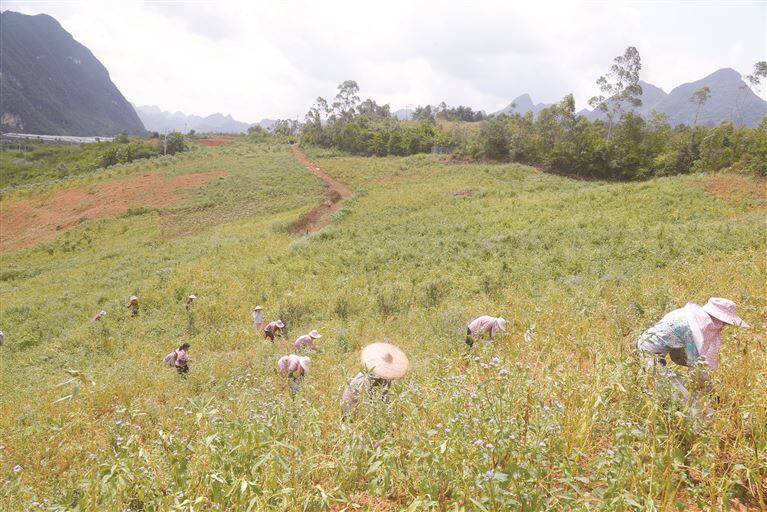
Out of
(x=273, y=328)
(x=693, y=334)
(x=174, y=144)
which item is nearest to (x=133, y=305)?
(x=273, y=328)

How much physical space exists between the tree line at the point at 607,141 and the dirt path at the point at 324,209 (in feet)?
50.9

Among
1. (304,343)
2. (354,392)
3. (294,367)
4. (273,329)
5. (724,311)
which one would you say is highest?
(724,311)

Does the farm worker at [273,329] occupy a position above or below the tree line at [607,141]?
below

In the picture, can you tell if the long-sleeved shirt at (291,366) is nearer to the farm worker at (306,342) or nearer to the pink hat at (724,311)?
the farm worker at (306,342)

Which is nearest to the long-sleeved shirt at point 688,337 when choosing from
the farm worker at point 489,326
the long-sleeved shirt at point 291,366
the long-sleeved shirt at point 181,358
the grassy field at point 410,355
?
the grassy field at point 410,355

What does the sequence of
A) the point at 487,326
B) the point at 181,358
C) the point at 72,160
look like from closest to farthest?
the point at 487,326, the point at 181,358, the point at 72,160

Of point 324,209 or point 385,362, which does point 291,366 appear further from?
point 324,209

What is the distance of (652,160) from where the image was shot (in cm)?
3356

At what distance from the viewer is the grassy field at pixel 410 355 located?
8.87 ft

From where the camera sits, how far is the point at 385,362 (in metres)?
4.34

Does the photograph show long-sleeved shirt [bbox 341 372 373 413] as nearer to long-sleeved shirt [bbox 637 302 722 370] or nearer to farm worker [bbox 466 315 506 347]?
long-sleeved shirt [bbox 637 302 722 370]

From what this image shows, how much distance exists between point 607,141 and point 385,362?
39.6 metres

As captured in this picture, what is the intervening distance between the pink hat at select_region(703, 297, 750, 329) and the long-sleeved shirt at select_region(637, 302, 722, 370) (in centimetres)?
7

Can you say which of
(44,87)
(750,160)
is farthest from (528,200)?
(44,87)
